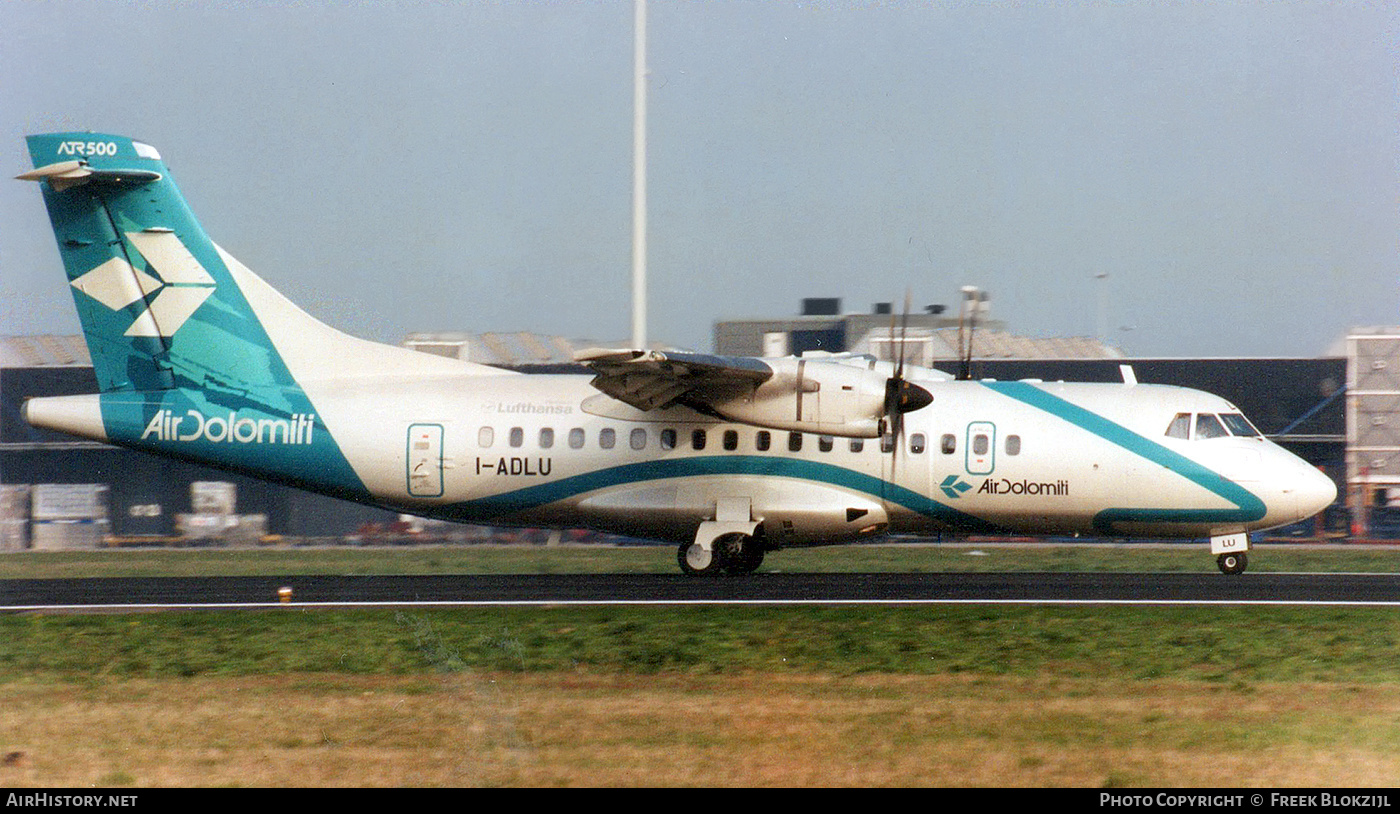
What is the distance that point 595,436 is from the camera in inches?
854

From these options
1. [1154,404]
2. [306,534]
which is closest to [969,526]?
[1154,404]

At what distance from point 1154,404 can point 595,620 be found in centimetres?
1016

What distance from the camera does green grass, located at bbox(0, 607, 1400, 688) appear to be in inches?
548

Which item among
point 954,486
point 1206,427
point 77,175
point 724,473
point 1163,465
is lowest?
point 954,486

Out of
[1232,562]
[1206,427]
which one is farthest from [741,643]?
[1232,562]

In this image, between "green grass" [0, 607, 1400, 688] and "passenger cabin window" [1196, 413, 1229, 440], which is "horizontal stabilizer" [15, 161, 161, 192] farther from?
"passenger cabin window" [1196, 413, 1229, 440]

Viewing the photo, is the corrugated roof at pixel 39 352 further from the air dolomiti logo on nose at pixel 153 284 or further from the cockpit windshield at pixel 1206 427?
the cockpit windshield at pixel 1206 427

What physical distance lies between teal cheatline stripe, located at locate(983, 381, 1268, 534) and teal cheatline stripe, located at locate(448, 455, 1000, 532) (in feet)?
6.58

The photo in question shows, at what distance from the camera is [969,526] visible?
21.5 m

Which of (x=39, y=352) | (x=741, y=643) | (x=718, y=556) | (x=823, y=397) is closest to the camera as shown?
(x=741, y=643)

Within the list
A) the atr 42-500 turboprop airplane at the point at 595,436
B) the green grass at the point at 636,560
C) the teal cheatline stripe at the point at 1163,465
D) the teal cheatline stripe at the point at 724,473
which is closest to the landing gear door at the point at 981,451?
the atr 42-500 turboprop airplane at the point at 595,436

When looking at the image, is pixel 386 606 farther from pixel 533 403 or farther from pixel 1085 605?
pixel 1085 605

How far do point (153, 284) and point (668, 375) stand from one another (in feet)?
27.8

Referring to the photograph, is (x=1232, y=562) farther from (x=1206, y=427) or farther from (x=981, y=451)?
(x=981, y=451)
